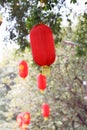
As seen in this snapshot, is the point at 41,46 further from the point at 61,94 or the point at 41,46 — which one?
the point at 61,94

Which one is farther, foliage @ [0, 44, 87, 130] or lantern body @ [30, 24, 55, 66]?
foliage @ [0, 44, 87, 130]

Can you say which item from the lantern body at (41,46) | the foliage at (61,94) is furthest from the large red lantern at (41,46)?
the foliage at (61,94)

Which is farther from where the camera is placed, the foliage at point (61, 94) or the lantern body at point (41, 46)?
the foliage at point (61, 94)

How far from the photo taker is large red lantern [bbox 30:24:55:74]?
307 cm

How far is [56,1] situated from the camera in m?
4.27

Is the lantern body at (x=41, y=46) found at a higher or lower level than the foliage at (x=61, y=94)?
higher

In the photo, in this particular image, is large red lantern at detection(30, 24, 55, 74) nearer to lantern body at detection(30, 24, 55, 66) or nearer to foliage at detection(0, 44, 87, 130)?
lantern body at detection(30, 24, 55, 66)

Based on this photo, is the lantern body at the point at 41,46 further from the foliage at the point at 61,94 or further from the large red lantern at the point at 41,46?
the foliage at the point at 61,94

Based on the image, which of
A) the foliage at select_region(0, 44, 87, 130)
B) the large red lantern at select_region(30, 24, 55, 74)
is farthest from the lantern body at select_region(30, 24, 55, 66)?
the foliage at select_region(0, 44, 87, 130)

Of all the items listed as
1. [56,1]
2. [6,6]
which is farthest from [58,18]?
[6,6]

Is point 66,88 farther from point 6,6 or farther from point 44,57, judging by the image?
point 44,57

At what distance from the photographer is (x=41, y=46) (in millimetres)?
3055

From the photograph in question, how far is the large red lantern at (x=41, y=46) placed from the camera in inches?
121

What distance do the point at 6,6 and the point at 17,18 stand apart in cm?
25
